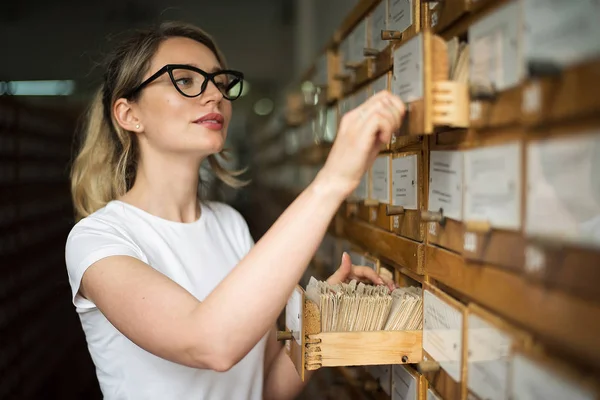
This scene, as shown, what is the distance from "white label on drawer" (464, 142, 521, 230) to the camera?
742 millimetres

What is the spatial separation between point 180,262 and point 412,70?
731 millimetres

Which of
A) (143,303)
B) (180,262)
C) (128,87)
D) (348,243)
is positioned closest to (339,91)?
(348,243)

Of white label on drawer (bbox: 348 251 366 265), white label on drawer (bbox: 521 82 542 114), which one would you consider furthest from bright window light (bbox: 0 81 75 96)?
white label on drawer (bbox: 521 82 542 114)

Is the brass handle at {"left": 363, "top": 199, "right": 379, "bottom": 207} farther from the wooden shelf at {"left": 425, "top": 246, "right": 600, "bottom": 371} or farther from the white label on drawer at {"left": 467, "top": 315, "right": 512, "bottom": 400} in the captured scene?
the white label on drawer at {"left": 467, "top": 315, "right": 512, "bottom": 400}

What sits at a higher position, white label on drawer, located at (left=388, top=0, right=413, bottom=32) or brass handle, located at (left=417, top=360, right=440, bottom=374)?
white label on drawer, located at (left=388, top=0, right=413, bottom=32)

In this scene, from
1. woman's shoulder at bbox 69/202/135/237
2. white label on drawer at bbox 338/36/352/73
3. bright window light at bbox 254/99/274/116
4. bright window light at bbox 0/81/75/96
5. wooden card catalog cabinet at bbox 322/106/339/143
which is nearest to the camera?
woman's shoulder at bbox 69/202/135/237

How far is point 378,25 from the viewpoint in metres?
1.38

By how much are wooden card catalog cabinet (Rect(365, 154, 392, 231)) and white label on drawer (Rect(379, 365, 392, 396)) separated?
32 cm

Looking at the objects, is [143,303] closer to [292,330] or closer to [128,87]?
[292,330]

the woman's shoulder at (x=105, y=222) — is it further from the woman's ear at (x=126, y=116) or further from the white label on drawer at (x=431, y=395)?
the white label on drawer at (x=431, y=395)

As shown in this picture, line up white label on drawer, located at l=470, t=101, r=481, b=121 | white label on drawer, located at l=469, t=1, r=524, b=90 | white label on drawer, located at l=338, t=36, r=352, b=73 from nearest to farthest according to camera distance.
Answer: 1. white label on drawer, located at l=469, t=1, r=524, b=90
2. white label on drawer, located at l=470, t=101, r=481, b=121
3. white label on drawer, located at l=338, t=36, r=352, b=73

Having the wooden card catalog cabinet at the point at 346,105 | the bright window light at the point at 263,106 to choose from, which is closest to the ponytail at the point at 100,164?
the wooden card catalog cabinet at the point at 346,105

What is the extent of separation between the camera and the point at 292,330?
114cm

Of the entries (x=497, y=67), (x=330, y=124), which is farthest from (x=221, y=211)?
(x=497, y=67)
